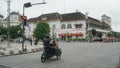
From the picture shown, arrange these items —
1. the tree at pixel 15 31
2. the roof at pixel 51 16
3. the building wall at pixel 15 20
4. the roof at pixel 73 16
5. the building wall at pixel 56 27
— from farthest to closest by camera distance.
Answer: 1. the building wall at pixel 15 20
2. the roof at pixel 51 16
3. the building wall at pixel 56 27
4. the roof at pixel 73 16
5. the tree at pixel 15 31

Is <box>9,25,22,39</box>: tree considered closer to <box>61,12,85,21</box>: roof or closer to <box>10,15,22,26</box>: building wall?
<box>10,15,22,26</box>: building wall

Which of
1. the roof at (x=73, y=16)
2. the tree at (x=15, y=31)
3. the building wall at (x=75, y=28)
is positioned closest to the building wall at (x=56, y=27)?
the building wall at (x=75, y=28)

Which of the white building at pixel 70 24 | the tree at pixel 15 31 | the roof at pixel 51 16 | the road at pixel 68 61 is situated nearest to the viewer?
the road at pixel 68 61

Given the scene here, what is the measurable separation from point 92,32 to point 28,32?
2600 centimetres

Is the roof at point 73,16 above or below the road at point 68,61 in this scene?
above

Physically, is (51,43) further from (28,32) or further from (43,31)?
(28,32)

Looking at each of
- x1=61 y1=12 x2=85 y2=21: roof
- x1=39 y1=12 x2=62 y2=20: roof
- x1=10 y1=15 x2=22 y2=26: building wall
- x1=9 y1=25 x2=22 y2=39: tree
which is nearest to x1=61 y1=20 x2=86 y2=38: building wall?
x1=61 y1=12 x2=85 y2=21: roof

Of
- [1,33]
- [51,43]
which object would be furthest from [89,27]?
[51,43]

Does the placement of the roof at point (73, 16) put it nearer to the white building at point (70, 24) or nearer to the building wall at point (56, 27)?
the white building at point (70, 24)

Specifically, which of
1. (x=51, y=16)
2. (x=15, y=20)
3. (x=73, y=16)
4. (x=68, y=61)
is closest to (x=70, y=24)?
(x=73, y=16)

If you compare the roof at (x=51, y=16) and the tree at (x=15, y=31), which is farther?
the roof at (x=51, y=16)

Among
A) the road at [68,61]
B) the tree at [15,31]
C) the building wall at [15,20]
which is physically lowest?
the road at [68,61]

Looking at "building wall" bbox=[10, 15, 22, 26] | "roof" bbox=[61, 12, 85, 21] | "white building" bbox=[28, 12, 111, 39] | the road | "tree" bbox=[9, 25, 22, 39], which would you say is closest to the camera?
the road

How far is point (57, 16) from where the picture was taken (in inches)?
2670
